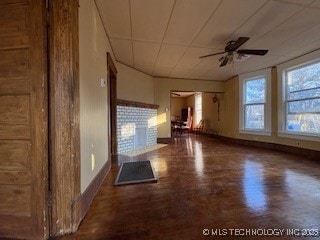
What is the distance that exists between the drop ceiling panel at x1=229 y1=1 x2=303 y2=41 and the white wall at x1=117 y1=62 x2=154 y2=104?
2.89 m

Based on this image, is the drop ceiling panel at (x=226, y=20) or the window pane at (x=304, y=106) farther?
the window pane at (x=304, y=106)

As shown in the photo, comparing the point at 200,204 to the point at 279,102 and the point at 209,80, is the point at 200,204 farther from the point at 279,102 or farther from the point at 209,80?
the point at 209,80

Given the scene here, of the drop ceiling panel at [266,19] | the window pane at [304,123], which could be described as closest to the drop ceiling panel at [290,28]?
the drop ceiling panel at [266,19]

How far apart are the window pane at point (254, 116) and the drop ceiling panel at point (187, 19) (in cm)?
365

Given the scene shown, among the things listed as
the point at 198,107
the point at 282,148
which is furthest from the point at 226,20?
the point at 198,107

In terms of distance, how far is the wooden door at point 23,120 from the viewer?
1.46 metres

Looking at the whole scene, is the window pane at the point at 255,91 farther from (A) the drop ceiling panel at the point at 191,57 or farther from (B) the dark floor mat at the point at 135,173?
(B) the dark floor mat at the point at 135,173

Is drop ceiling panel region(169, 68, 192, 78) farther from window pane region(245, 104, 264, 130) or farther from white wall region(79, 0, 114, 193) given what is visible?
white wall region(79, 0, 114, 193)

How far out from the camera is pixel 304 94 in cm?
456

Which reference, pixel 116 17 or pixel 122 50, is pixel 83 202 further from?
pixel 122 50

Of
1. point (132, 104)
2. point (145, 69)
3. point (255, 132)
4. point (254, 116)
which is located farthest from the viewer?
point (254, 116)

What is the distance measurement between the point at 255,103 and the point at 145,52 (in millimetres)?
3936

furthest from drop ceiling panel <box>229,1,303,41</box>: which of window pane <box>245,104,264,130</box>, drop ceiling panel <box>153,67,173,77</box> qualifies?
window pane <box>245,104,264,130</box>

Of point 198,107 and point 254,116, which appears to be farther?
point 198,107
